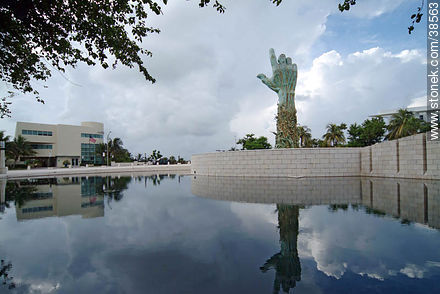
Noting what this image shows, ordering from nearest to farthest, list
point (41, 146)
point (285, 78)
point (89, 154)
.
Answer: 1. point (285, 78)
2. point (41, 146)
3. point (89, 154)

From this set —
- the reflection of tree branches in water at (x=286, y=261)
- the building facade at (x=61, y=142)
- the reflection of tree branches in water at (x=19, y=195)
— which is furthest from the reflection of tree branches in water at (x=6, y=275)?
the building facade at (x=61, y=142)

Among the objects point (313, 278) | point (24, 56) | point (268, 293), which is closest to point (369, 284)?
point (313, 278)

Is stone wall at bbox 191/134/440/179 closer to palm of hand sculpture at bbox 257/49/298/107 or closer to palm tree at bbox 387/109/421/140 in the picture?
palm of hand sculpture at bbox 257/49/298/107

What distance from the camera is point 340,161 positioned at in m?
19.0

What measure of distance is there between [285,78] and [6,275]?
22054 mm

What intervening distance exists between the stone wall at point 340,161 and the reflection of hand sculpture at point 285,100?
326cm

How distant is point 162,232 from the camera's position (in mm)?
5652

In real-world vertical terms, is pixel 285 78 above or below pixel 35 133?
above

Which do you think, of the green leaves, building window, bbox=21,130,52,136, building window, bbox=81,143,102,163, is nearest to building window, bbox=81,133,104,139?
building window, bbox=81,143,102,163

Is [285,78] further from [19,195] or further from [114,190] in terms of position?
[19,195]

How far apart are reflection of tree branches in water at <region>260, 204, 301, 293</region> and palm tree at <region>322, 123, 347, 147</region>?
1589 inches

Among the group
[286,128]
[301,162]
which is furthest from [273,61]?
[301,162]

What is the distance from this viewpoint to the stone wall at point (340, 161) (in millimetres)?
15325

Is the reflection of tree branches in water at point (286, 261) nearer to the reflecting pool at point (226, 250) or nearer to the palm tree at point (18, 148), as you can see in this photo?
the reflecting pool at point (226, 250)
